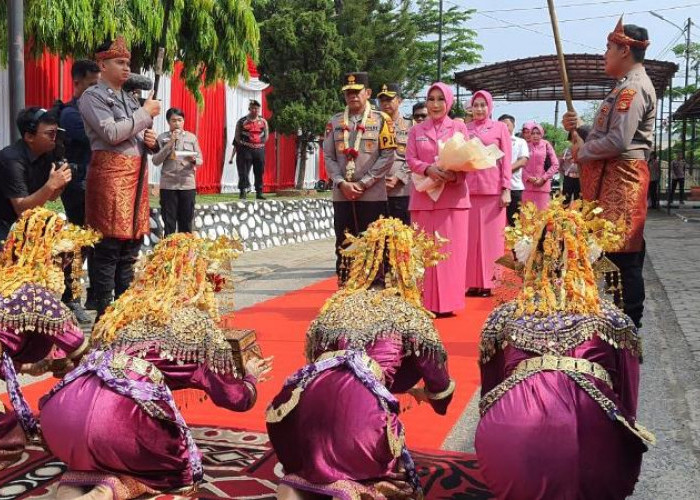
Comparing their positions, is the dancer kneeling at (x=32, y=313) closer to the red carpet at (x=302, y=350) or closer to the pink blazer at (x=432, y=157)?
the red carpet at (x=302, y=350)

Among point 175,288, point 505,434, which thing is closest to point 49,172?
point 175,288

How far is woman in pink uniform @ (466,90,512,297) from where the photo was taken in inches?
253

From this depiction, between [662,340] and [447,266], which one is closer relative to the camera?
[662,340]

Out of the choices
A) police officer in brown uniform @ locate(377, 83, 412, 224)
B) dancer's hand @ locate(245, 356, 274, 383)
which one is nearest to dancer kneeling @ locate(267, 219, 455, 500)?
dancer's hand @ locate(245, 356, 274, 383)

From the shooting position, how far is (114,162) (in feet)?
14.9

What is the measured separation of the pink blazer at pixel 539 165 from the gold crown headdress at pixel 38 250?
25.4 ft

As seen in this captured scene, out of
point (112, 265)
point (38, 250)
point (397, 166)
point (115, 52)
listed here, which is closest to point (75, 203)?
point (112, 265)

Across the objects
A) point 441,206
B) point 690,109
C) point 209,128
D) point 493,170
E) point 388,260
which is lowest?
point 388,260

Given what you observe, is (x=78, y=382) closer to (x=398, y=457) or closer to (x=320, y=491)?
(x=320, y=491)

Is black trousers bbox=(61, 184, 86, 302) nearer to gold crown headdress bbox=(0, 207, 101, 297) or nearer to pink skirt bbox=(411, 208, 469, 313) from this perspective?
pink skirt bbox=(411, 208, 469, 313)

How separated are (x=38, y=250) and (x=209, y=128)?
12.8 metres

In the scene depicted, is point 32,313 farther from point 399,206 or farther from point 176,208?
point 176,208

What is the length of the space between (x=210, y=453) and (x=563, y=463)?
1.41 metres

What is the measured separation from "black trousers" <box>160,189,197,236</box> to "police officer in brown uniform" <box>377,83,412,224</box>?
2.10m
